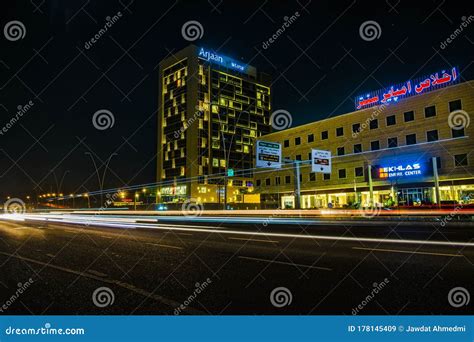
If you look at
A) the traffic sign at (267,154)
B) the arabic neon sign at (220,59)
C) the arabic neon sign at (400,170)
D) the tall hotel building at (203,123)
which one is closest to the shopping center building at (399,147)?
the arabic neon sign at (400,170)

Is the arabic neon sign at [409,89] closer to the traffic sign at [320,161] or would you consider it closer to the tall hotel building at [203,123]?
the traffic sign at [320,161]

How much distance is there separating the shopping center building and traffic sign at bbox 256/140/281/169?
313 cm

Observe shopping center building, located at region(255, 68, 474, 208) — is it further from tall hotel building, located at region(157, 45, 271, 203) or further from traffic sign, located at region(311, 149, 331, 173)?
tall hotel building, located at region(157, 45, 271, 203)

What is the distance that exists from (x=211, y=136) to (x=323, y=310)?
286 ft

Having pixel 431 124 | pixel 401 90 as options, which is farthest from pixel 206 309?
pixel 401 90

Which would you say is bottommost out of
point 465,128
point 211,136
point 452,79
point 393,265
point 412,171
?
point 393,265

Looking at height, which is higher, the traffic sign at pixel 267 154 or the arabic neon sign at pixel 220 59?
the arabic neon sign at pixel 220 59

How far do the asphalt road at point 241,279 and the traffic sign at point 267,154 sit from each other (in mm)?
20857

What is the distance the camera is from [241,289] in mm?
5480

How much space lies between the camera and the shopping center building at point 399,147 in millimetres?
35500

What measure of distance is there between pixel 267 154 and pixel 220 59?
70.1 m

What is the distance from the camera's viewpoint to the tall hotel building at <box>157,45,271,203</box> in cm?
8625

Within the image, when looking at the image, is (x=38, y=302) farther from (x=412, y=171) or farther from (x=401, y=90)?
(x=401, y=90)

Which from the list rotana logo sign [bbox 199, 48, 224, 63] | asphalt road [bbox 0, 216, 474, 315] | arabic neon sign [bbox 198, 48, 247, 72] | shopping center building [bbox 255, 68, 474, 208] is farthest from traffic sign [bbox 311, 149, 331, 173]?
rotana logo sign [bbox 199, 48, 224, 63]
